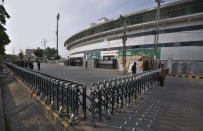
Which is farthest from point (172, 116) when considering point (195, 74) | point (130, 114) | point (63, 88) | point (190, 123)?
point (195, 74)

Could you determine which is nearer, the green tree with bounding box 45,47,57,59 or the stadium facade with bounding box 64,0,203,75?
A: the stadium facade with bounding box 64,0,203,75

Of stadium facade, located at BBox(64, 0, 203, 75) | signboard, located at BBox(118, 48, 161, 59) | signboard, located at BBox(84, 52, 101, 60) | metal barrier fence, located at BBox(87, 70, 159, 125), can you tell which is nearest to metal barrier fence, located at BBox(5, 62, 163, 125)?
metal barrier fence, located at BBox(87, 70, 159, 125)

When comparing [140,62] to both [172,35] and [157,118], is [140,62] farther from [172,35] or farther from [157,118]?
[172,35]

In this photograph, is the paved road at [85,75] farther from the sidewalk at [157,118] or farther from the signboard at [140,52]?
the signboard at [140,52]

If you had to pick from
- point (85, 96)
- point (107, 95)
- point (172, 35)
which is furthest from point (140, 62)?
point (172, 35)

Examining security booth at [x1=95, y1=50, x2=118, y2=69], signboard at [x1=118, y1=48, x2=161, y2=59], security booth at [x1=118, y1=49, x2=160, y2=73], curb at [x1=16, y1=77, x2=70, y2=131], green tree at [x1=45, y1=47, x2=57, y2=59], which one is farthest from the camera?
green tree at [x1=45, y1=47, x2=57, y2=59]

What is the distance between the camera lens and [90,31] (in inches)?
1367

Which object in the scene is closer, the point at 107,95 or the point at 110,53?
the point at 107,95

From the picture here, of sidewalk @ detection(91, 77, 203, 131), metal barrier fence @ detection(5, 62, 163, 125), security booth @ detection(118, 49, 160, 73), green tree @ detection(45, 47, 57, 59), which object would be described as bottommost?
sidewalk @ detection(91, 77, 203, 131)

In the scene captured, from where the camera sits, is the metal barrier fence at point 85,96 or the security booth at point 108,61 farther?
the security booth at point 108,61

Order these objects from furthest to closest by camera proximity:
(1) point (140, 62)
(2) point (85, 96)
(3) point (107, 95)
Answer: (1) point (140, 62) < (3) point (107, 95) < (2) point (85, 96)

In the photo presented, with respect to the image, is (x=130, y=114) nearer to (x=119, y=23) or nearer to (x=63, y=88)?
(x=63, y=88)

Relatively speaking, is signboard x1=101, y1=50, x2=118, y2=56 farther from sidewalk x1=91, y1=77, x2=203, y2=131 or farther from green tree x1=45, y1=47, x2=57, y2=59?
green tree x1=45, y1=47, x2=57, y2=59

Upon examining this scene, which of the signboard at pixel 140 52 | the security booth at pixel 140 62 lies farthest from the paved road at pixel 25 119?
the signboard at pixel 140 52
